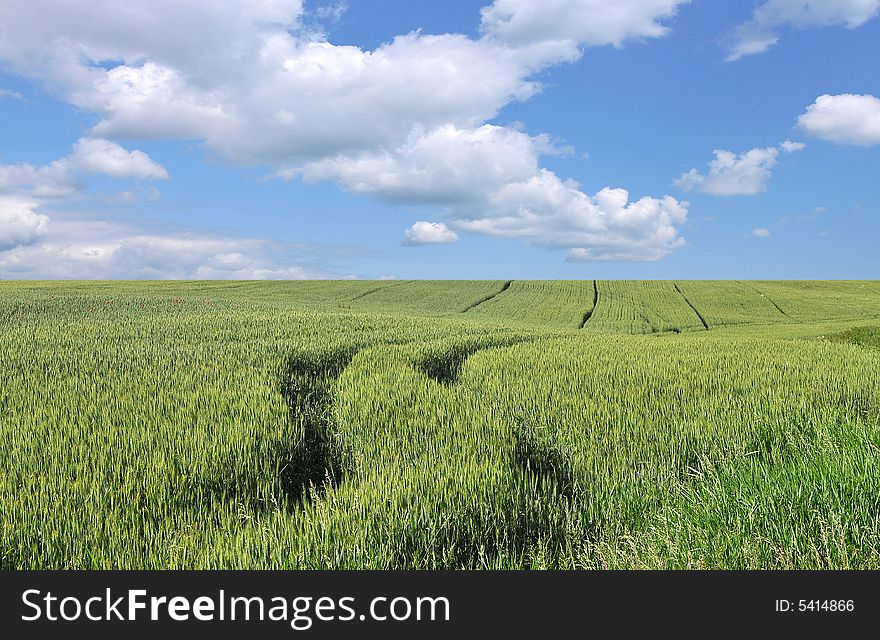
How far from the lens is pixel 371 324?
21188 millimetres

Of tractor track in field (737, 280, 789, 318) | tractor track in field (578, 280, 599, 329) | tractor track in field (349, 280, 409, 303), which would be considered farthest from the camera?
tractor track in field (349, 280, 409, 303)

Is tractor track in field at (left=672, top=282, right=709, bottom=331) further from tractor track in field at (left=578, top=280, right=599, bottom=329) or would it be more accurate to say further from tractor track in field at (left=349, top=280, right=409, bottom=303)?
tractor track in field at (left=349, top=280, right=409, bottom=303)

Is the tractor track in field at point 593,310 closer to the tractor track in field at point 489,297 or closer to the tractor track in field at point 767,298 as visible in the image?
the tractor track in field at point 489,297

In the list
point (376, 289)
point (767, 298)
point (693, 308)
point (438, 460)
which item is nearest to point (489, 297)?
point (376, 289)

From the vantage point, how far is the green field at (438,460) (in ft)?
14.2

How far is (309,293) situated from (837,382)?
53.5 m

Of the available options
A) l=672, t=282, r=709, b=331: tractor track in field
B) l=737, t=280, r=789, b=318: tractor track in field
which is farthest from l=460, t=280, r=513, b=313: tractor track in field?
l=737, t=280, r=789, b=318: tractor track in field

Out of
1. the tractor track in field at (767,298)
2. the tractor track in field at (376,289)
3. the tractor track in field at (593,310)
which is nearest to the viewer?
the tractor track in field at (593,310)

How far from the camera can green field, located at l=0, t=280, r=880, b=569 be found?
4.32m

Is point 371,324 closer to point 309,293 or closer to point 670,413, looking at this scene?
point 670,413

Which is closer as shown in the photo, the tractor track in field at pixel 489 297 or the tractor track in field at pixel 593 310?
the tractor track in field at pixel 593 310

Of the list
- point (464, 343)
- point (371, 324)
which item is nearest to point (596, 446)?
point (464, 343)

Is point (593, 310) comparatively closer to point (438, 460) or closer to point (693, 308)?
point (693, 308)

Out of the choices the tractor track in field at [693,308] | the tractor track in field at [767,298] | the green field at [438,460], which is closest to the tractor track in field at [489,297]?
the tractor track in field at [693,308]
